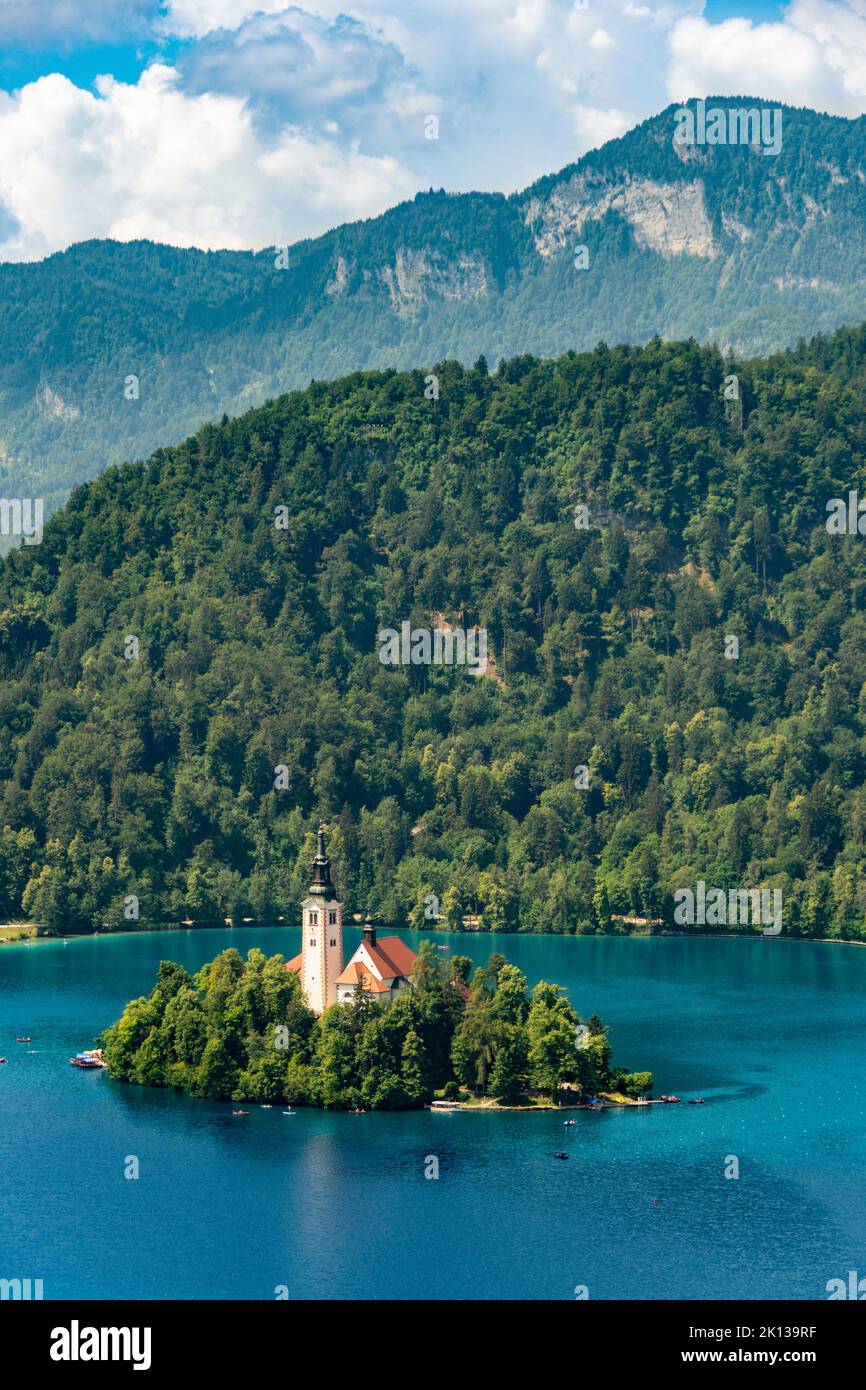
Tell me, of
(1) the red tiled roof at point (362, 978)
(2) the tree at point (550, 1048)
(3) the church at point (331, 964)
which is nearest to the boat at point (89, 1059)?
(3) the church at point (331, 964)

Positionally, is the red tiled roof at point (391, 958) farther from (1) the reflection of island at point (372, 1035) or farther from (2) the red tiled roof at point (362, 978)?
(2) the red tiled roof at point (362, 978)

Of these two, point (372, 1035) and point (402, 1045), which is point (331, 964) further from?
point (402, 1045)

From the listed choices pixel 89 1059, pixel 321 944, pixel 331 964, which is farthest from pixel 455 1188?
pixel 89 1059

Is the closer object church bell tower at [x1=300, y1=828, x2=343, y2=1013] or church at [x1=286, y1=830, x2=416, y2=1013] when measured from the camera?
church at [x1=286, y1=830, x2=416, y2=1013]

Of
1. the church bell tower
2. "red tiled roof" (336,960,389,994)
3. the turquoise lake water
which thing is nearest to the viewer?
the turquoise lake water

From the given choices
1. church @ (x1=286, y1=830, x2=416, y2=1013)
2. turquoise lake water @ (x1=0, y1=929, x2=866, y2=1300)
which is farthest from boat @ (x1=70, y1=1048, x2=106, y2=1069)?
church @ (x1=286, y1=830, x2=416, y2=1013)

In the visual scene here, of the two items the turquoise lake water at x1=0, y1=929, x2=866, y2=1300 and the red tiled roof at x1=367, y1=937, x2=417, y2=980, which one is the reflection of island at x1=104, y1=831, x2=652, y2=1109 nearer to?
the red tiled roof at x1=367, y1=937, x2=417, y2=980

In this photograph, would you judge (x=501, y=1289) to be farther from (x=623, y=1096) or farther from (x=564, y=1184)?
(x=623, y=1096)
